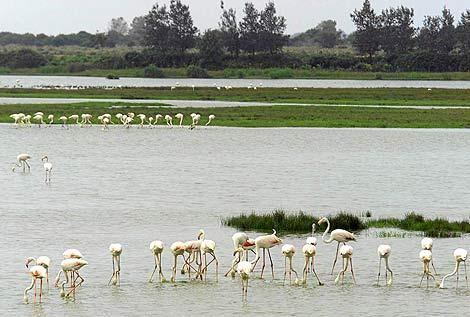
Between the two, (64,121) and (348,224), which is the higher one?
(348,224)

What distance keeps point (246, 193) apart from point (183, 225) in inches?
235

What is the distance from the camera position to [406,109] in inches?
2462

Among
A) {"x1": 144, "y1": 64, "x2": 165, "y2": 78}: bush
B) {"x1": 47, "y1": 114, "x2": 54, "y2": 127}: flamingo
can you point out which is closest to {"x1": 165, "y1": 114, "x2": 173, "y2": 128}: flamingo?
{"x1": 47, "y1": 114, "x2": 54, "y2": 127}: flamingo

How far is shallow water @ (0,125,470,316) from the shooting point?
1770 centimetres

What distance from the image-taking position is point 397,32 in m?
148

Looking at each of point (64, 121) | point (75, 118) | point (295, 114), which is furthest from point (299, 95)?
point (64, 121)

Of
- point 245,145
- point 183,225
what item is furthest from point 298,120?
point 183,225

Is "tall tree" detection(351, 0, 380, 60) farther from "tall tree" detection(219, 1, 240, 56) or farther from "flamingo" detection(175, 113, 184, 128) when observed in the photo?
"flamingo" detection(175, 113, 184, 128)

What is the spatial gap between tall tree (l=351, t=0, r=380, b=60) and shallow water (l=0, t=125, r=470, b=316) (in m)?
91.7

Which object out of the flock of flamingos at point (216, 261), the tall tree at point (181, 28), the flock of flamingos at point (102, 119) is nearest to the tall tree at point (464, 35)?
the tall tree at point (181, 28)

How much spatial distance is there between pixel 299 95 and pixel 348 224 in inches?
2015

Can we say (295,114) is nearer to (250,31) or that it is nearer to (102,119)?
(102,119)

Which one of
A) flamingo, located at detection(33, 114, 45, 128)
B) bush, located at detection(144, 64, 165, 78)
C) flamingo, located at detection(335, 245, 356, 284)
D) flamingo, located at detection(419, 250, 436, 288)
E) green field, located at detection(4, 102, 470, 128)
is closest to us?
flamingo, located at detection(419, 250, 436, 288)

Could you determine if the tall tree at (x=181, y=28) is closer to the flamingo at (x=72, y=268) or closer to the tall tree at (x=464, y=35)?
the tall tree at (x=464, y=35)
